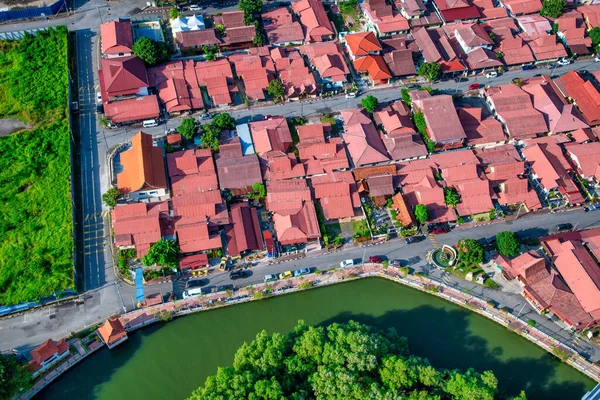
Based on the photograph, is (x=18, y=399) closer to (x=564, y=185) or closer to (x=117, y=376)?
(x=117, y=376)

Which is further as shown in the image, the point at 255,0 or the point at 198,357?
the point at 255,0

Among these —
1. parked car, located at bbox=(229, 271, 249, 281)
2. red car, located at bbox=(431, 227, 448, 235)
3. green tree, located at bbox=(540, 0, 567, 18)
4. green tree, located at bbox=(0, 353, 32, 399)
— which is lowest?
green tree, located at bbox=(0, 353, 32, 399)

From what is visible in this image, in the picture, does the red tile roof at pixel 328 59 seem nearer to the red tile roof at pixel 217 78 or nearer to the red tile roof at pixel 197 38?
the red tile roof at pixel 217 78

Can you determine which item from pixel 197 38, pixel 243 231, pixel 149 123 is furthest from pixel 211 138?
pixel 197 38

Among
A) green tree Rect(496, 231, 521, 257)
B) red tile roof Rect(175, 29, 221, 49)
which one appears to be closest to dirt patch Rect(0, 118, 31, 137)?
red tile roof Rect(175, 29, 221, 49)

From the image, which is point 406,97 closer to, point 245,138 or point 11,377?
point 245,138

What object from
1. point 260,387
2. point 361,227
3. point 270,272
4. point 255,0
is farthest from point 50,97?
point 260,387

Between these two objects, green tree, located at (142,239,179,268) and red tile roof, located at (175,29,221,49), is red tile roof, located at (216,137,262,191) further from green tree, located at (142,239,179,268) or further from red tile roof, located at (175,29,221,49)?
red tile roof, located at (175,29,221,49)
